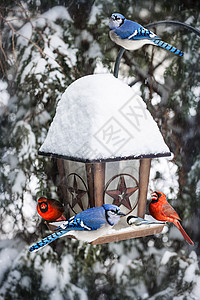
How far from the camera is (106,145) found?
1430 mm

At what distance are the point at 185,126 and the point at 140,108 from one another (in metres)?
1.62

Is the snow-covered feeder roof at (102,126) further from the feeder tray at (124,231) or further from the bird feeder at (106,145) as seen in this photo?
the feeder tray at (124,231)

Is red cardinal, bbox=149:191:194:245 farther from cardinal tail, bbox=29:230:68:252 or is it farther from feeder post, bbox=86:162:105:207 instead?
cardinal tail, bbox=29:230:68:252

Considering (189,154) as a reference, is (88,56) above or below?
above

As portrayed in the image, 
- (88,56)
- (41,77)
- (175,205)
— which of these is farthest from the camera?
(175,205)

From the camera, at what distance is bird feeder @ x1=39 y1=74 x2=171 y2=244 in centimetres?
144

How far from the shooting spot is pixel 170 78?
10.1ft

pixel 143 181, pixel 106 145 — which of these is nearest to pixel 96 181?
pixel 106 145

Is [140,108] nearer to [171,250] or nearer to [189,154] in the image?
[189,154]

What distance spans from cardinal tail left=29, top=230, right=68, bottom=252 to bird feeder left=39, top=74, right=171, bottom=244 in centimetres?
22

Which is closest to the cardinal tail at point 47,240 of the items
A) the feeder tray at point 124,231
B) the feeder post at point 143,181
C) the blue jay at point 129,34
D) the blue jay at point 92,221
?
the blue jay at point 92,221

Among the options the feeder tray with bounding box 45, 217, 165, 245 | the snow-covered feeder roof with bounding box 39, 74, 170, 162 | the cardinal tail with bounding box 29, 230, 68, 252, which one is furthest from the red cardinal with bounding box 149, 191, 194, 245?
the cardinal tail with bounding box 29, 230, 68, 252

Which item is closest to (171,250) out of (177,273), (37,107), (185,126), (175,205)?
(177,273)

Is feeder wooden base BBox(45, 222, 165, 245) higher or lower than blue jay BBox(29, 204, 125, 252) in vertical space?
lower
